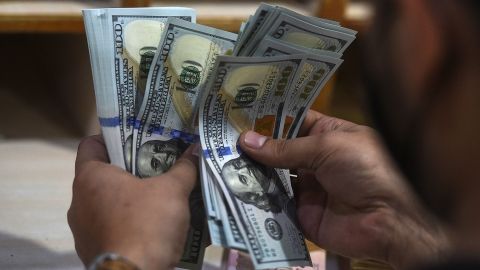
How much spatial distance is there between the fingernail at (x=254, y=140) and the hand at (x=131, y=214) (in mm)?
75

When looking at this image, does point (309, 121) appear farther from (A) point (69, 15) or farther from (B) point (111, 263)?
(A) point (69, 15)

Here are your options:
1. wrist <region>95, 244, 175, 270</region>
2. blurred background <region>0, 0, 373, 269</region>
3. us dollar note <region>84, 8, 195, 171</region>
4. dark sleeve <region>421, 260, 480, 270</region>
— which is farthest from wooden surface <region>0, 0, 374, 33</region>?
dark sleeve <region>421, 260, 480, 270</region>

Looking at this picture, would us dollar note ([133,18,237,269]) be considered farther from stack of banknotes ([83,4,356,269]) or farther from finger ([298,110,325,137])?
finger ([298,110,325,137])

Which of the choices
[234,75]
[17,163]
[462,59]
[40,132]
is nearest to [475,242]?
[462,59]

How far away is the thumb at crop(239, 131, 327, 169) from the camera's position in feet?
2.41

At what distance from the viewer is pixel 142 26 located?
779mm

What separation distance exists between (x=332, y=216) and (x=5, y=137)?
0.66 metres

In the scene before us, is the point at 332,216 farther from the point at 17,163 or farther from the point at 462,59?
the point at 17,163

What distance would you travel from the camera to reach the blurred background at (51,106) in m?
0.92

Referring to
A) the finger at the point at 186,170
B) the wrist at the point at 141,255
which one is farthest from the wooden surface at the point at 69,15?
the wrist at the point at 141,255

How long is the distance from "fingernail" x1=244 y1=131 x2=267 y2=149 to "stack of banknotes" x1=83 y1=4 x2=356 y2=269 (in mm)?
17

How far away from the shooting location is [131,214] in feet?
2.05

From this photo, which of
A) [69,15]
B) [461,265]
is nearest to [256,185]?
[461,265]

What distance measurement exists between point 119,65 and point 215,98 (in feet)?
0.38
